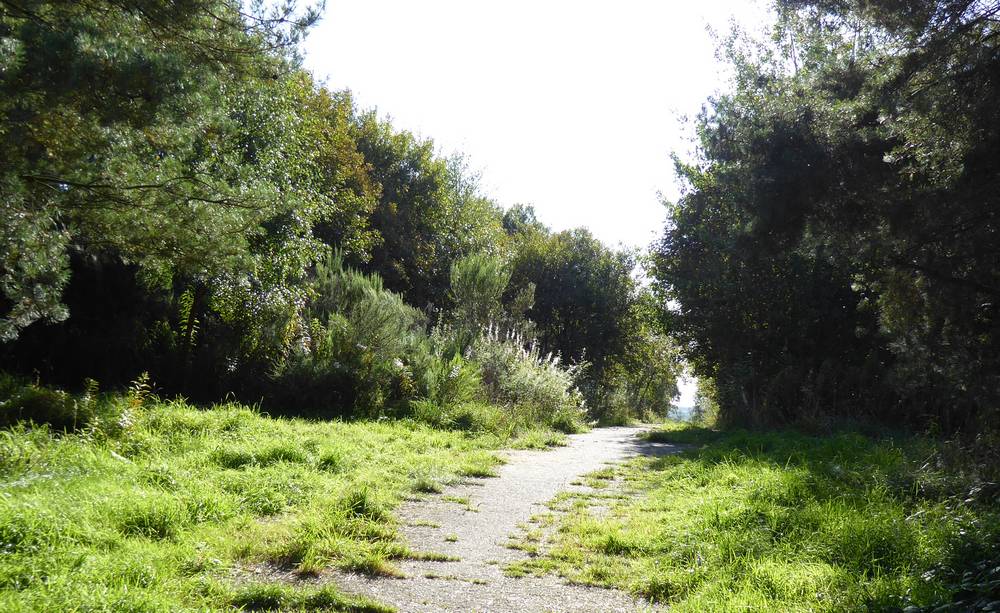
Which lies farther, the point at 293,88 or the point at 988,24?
the point at 293,88

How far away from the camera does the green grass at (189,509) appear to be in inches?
118

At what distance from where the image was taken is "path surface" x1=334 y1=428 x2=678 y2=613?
3.34m

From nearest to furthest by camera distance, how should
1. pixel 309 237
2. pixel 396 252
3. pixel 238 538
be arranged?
pixel 238 538 → pixel 309 237 → pixel 396 252

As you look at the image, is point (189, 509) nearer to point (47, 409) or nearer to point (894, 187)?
point (47, 409)

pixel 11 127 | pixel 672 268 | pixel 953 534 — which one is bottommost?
pixel 953 534

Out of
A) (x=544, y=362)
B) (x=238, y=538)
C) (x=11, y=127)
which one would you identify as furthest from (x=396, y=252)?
(x=238, y=538)

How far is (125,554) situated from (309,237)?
9461 mm

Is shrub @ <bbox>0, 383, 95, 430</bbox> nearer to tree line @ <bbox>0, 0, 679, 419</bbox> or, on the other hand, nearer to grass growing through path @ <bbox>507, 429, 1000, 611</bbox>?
tree line @ <bbox>0, 0, 679, 419</bbox>

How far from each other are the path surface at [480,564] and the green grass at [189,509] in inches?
7.4

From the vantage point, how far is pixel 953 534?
11.6ft

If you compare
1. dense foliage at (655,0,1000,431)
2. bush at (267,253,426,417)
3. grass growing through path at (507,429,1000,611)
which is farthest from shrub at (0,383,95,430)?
dense foliage at (655,0,1000,431)

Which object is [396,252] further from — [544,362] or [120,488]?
[120,488]

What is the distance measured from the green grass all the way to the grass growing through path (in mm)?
1347

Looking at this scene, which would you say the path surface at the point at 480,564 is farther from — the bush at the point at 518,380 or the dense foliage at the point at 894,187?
the bush at the point at 518,380
